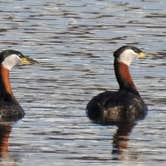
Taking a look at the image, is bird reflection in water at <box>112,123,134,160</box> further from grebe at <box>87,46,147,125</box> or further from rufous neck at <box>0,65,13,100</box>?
rufous neck at <box>0,65,13,100</box>

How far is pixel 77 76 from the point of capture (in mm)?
30406

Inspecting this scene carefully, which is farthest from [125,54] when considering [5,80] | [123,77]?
[5,80]

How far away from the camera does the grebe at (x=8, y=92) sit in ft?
85.7

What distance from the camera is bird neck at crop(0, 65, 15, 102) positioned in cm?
2698

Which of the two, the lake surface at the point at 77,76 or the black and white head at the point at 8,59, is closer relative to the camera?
the lake surface at the point at 77,76

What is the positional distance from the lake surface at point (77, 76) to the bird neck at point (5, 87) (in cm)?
44

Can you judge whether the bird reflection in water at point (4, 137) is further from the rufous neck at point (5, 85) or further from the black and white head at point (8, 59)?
the black and white head at point (8, 59)

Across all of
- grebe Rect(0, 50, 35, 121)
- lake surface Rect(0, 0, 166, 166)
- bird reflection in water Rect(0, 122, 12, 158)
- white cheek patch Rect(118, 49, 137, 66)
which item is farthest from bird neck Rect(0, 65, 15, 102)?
white cheek patch Rect(118, 49, 137, 66)

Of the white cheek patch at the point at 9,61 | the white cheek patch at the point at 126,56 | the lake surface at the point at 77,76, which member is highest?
the white cheek patch at the point at 9,61

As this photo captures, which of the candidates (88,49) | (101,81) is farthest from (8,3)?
(101,81)

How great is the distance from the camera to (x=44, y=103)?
89.2 ft

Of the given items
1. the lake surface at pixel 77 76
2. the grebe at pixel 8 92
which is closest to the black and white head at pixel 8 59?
the grebe at pixel 8 92

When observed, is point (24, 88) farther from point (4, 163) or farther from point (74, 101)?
point (4, 163)

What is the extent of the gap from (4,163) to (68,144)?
1.98m
